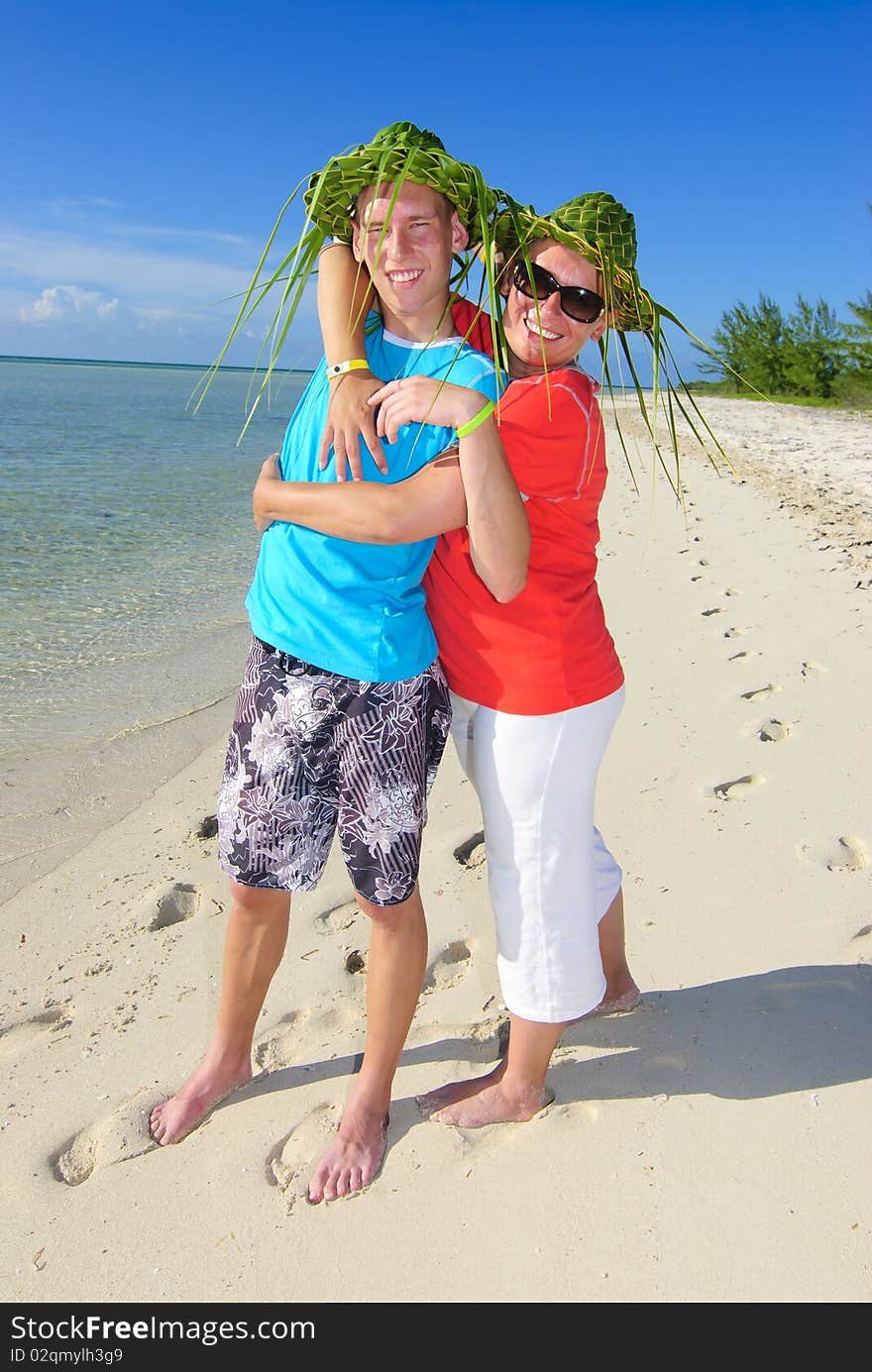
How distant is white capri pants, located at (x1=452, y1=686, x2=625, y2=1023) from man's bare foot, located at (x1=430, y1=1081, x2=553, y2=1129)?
209 millimetres

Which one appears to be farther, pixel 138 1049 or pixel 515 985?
pixel 138 1049

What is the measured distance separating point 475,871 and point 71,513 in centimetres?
934

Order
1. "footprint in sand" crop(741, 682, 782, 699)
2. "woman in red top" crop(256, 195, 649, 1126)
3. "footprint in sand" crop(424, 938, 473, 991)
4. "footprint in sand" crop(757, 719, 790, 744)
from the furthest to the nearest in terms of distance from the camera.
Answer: "footprint in sand" crop(741, 682, 782, 699)
"footprint in sand" crop(757, 719, 790, 744)
"footprint in sand" crop(424, 938, 473, 991)
"woman in red top" crop(256, 195, 649, 1126)

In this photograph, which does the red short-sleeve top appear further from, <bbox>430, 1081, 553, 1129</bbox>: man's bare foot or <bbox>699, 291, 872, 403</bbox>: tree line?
<bbox>699, 291, 872, 403</bbox>: tree line

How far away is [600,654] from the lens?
198 cm

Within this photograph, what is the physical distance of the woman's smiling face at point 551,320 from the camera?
177 cm

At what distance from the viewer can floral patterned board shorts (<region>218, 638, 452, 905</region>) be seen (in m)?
1.90

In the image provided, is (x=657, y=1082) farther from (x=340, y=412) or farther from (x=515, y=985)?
(x=340, y=412)

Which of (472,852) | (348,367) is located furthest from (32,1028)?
(348,367)

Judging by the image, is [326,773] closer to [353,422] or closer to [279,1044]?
[353,422]

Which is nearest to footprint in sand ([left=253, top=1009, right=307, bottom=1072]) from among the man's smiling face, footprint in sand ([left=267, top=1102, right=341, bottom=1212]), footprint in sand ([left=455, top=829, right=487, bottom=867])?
footprint in sand ([left=267, top=1102, right=341, bottom=1212])

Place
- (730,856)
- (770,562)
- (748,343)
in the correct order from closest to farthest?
(730,856)
(770,562)
(748,343)

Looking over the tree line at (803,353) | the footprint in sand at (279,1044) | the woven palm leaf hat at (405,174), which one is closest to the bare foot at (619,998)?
the footprint in sand at (279,1044)
